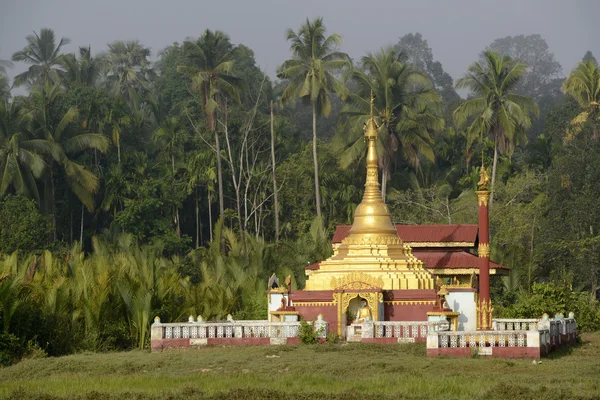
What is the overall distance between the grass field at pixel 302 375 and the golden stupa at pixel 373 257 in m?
5.29

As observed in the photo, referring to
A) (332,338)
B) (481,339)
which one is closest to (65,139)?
(332,338)

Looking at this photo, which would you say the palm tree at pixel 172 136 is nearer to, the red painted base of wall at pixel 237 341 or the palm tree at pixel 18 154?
the palm tree at pixel 18 154

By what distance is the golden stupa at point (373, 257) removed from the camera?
38.0 meters

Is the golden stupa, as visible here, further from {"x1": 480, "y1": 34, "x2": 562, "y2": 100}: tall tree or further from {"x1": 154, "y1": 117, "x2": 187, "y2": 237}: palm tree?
{"x1": 480, "y1": 34, "x2": 562, "y2": 100}: tall tree

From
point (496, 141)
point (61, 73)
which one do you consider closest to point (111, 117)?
point (61, 73)

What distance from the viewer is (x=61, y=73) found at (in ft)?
259

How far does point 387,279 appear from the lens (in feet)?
124

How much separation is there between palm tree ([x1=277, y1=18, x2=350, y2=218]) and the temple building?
2131 cm

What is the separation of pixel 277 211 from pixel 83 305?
28263 millimetres

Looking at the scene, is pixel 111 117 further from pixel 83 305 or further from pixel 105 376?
pixel 105 376

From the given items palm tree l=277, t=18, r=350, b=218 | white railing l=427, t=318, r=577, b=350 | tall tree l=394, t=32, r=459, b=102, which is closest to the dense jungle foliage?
palm tree l=277, t=18, r=350, b=218

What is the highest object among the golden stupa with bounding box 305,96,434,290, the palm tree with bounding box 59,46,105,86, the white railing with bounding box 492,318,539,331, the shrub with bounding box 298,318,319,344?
the palm tree with bounding box 59,46,105,86

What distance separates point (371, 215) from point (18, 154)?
25.8 meters

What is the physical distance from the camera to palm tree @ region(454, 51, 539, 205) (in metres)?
61.9
